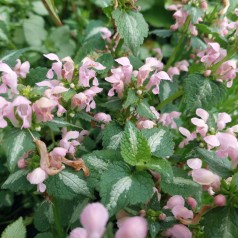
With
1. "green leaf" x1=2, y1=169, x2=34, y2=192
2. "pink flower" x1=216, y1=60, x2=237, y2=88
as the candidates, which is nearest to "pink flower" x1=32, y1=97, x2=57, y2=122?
"green leaf" x1=2, y1=169, x2=34, y2=192

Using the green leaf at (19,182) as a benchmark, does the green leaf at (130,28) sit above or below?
above

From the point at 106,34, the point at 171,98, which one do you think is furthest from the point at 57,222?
the point at 106,34

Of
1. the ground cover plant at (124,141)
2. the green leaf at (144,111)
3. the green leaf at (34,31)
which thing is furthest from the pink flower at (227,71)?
the green leaf at (34,31)

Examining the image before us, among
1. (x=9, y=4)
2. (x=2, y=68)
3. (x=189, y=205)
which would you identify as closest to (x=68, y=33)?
(x=9, y=4)

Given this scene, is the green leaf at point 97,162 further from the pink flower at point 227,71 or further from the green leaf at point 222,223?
the pink flower at point 227,71

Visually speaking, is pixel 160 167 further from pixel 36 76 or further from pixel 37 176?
pixel 36 76

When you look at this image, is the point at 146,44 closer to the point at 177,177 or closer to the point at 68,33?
the point at 68,33

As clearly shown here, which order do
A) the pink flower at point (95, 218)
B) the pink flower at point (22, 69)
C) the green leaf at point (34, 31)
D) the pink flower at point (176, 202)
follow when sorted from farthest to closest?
1. the green leaf at point (34, 31)
2. the pink flower at point (22, 69)
3. the pink flower at point (176, 202)
4. the pink flower at point (95, 218)
